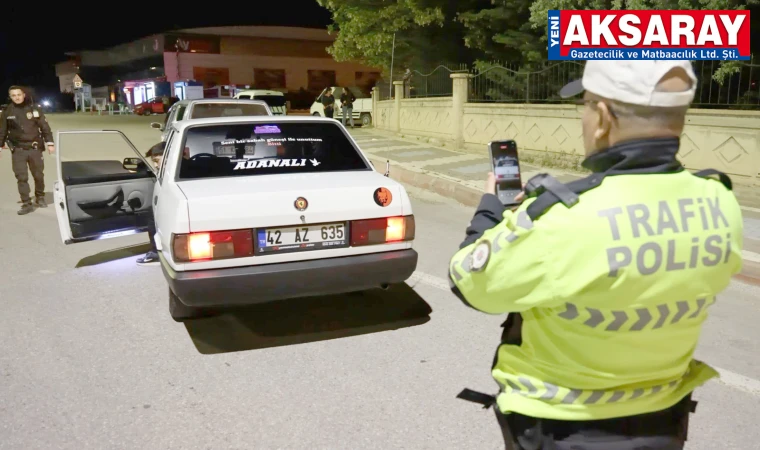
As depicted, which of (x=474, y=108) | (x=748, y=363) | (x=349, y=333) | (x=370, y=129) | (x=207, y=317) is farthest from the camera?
(x=370, y=129)

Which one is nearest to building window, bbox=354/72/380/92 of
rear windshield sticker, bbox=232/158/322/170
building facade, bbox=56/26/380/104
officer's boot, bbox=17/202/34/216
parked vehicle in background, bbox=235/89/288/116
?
building facade, bbox=56/26/380/104

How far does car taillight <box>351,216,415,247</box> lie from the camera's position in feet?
14.5

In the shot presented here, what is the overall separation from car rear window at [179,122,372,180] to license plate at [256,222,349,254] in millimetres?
817

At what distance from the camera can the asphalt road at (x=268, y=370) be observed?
3.24 meters

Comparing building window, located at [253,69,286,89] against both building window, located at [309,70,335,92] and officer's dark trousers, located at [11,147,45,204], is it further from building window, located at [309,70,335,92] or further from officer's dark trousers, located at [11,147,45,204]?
officer's dark trousers, located at [11,147,45,204]

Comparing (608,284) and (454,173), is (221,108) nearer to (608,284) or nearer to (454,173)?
(454,173)

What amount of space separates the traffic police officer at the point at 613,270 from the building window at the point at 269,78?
2091 inches

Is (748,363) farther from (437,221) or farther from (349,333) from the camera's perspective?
(437,221)

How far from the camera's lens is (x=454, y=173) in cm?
1205

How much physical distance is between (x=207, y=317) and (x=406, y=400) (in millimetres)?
2012

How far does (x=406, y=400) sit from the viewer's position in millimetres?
3559

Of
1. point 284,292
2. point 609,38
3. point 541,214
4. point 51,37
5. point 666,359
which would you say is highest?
point 51,37

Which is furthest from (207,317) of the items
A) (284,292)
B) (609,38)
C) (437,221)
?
(609,38)

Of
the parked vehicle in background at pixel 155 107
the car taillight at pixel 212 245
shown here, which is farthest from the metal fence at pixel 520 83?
the parked vehicle in background at pixel 155 107
